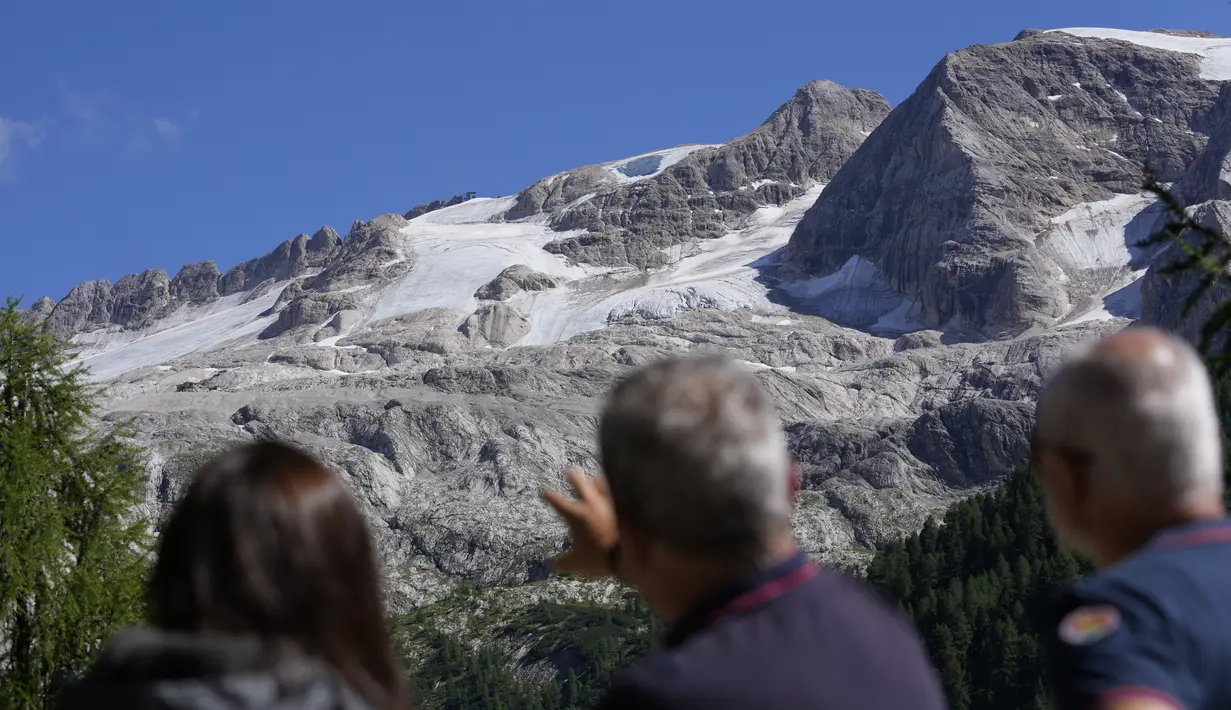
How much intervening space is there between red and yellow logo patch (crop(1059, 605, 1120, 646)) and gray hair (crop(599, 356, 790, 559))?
731 millimetres

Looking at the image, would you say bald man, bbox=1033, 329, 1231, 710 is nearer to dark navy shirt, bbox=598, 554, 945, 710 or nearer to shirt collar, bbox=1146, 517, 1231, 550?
shirt collar, bbox=1146, 517, 1231, 550

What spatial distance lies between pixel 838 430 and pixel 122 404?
8727 cm

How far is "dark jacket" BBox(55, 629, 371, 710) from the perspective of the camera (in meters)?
3.05

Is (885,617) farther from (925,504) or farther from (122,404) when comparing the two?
(122,404)

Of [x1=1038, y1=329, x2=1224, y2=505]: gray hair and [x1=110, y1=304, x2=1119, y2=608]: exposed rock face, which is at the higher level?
[x1=1038, y1=329, x2=1224, y2=505]: gray hair

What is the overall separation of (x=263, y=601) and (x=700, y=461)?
113 cm

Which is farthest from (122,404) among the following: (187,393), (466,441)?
(466,441)

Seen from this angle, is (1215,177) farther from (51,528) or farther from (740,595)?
(740,595)

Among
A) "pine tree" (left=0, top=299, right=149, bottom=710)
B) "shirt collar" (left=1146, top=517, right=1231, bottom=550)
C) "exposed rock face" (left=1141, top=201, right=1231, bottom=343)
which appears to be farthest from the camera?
"exposed rock face" (left=1141, top=201, right=1231, bottom=343)

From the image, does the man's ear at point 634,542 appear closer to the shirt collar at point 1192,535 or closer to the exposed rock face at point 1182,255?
the shirt collar at point 1192,535

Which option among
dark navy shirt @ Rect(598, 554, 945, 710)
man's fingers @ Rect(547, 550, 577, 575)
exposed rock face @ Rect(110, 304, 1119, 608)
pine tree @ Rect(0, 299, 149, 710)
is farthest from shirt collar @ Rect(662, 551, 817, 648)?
exposed rock face @ Rect(110, 304, 1119, 608)

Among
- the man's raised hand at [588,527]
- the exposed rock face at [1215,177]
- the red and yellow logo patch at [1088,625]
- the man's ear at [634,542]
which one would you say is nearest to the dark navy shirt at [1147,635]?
the red and yellow logo patch at [1088,625]

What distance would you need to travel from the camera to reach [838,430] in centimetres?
15200

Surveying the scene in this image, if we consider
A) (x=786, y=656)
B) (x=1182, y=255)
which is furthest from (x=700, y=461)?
(x=1182, y=255)
